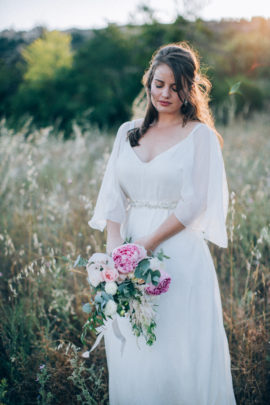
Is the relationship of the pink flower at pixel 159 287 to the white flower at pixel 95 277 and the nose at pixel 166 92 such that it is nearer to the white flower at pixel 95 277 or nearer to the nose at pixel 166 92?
the white flower at pixel 95 277

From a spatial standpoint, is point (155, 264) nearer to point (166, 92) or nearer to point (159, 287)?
point (159, 287)

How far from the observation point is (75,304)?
2801 mm

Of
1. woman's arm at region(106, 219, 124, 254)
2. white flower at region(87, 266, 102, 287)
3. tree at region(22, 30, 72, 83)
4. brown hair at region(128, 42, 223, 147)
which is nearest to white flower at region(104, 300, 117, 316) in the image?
white flower at region(87, 266, 102, 287)

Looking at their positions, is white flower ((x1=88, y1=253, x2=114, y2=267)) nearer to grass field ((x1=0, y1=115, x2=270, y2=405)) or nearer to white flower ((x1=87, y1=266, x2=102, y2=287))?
white flower ((x1=87, y1=266, x2=102, y2=287))

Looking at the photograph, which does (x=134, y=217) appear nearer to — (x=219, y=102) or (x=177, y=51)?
(x=177, y=51)

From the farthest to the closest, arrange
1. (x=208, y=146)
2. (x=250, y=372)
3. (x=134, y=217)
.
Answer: (x=250, y=372) → (x=134, y=217) → (x=208, y=146)

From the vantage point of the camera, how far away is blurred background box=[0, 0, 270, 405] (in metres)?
2.30

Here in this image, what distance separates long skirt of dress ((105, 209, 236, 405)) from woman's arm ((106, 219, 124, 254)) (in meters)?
0.15

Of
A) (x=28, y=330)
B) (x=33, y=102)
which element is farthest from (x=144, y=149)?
(x=33, y=102)

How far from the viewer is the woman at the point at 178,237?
1.69 metres

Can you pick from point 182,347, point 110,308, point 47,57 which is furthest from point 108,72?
point 110,308

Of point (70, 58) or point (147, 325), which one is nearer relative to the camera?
point (147, 325)

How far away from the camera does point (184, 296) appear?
1724mm

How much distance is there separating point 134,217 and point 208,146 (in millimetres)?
552
